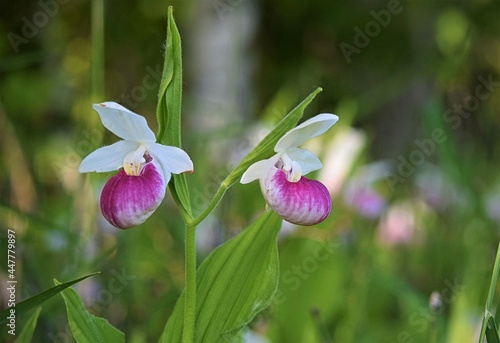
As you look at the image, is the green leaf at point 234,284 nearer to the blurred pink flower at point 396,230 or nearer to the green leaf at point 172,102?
the green leaf at point 172,102

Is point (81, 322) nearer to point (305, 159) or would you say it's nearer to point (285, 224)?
point (305, 159)

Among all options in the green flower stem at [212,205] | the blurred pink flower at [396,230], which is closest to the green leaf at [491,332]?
the green flower stem at [212,205]

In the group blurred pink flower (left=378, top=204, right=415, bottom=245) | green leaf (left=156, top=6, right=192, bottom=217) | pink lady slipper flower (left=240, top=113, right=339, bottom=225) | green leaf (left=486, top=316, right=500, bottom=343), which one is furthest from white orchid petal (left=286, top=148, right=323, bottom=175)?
blurred pink flower (left=378, top=204, right=415, bottom=245)

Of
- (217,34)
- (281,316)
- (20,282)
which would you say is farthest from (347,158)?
(217,34)

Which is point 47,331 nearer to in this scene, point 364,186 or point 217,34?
point 364,186

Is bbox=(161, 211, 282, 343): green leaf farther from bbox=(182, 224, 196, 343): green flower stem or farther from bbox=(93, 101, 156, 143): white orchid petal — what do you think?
bbox=(93, 101, 156, 143): white orchid petal

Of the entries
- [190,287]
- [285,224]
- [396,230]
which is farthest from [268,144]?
[396,230]
